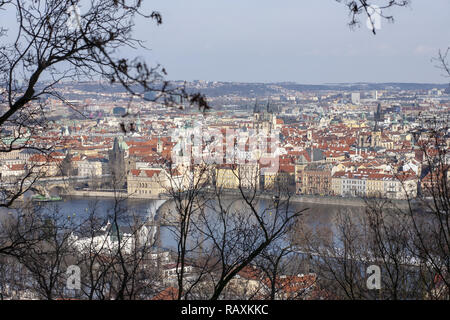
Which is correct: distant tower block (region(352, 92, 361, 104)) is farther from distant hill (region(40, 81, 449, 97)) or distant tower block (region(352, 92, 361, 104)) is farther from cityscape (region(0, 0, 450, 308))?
distant hill (region(40, 81, 449, 97))

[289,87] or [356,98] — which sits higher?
[289,87]

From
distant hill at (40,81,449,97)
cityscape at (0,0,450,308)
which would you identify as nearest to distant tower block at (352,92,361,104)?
cityscape at (0,0,450,308)

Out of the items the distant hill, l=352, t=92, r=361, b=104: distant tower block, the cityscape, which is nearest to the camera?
the cityscape

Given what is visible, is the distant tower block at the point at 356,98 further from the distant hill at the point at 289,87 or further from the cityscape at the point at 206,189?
the distant hill at the point at 289,87

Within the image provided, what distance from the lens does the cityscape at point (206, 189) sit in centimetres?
129

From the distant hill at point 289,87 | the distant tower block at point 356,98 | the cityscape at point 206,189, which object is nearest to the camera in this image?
the cityscape at point 206,189

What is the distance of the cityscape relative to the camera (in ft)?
4.25

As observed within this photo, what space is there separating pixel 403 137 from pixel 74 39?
25.4m

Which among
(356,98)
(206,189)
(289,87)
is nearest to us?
(206,189)

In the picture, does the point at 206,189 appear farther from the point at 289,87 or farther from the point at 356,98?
the point at 289,87

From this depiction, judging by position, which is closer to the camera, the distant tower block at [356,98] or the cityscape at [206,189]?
the cityscape at [206,189]

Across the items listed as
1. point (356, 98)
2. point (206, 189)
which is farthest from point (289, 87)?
point (206, 189)

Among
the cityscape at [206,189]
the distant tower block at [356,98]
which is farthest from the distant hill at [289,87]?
the distant tower block at [356,98]

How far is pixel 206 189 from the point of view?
10.5ft
